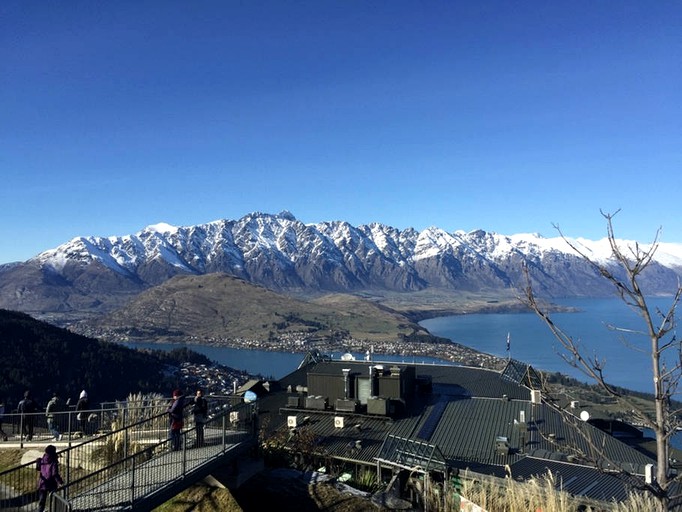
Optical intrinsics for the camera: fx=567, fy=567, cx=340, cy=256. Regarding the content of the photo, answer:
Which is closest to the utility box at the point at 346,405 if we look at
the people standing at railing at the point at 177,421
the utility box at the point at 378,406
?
the utility box at the point at 378,406

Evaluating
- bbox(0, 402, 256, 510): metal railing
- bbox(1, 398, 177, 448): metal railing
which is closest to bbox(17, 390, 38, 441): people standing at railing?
bbox(1, 398, 177, 448): metal railing

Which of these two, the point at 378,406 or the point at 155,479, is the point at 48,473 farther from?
the point at 378,406

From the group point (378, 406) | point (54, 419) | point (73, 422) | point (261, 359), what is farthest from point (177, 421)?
point (261, 359)

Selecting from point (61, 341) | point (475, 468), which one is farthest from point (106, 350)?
point (475, 468)

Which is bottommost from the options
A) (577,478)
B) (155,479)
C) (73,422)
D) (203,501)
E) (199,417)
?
(577,478)

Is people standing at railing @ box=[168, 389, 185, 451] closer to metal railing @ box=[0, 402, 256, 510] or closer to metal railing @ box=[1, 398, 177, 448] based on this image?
metal railing @ box=[0, 402, 256, 510]

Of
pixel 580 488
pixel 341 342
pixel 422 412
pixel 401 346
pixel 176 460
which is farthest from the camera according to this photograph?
pixel 341 342

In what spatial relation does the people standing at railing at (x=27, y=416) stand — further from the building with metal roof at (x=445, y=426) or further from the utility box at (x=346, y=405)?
the utility box at (x=346, y=405)

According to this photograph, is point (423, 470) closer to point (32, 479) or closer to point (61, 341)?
point (32, 479)
